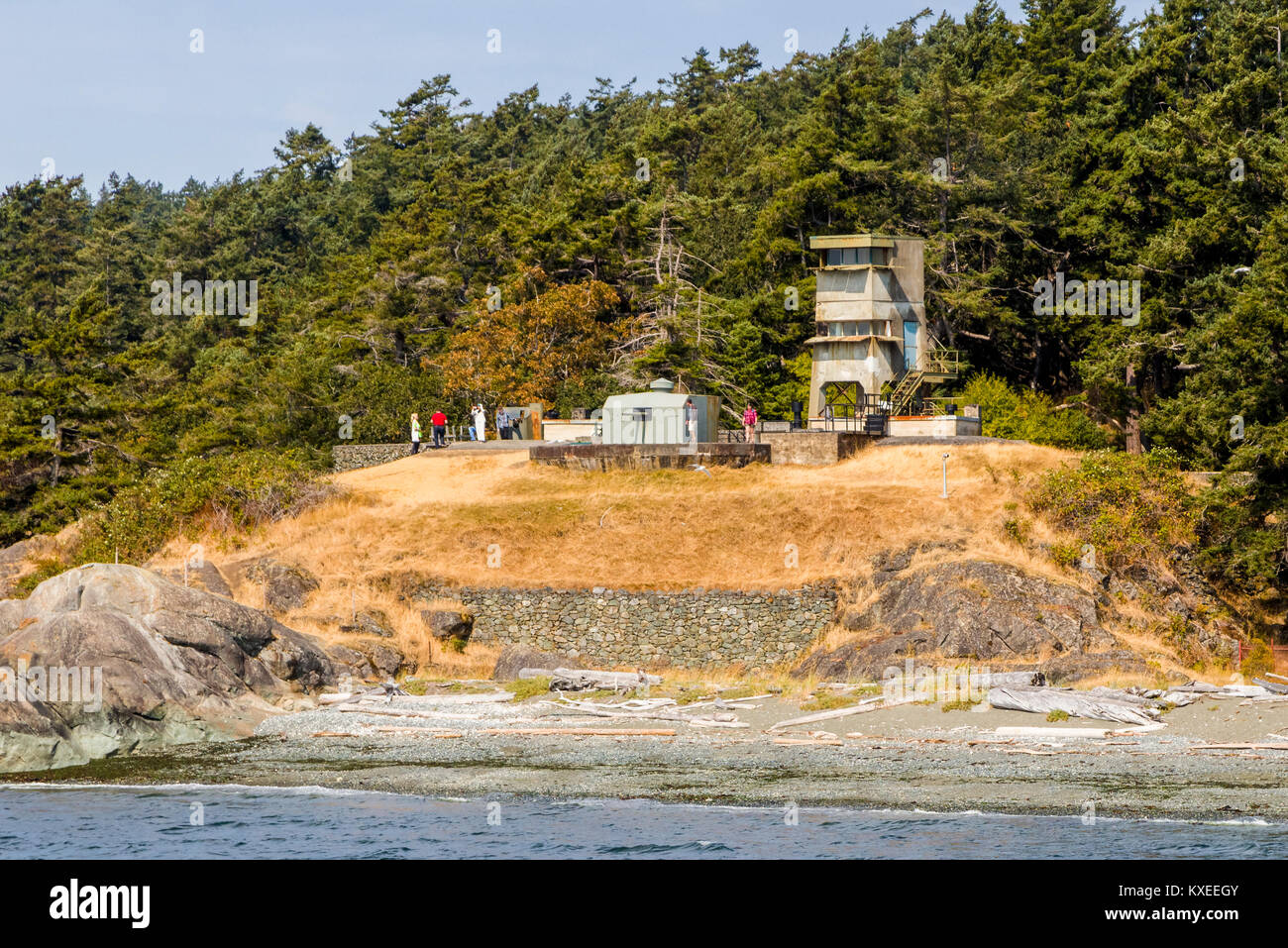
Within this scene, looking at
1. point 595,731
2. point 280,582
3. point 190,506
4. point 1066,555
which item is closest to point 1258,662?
point 1066,555

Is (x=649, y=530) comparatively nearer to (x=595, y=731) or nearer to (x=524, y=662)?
(x=524, y=662)

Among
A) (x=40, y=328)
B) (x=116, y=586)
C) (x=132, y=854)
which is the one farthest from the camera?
(x=40, y=328)

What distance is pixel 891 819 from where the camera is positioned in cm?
2273

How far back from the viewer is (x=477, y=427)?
56.9 metres

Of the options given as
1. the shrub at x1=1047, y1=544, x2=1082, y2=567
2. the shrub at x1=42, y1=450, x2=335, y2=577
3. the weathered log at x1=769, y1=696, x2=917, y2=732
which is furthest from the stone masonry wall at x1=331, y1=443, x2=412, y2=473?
the weathered log at x1=769, y1=696, x2=917, y2=732

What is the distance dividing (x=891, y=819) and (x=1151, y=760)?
6725 mm

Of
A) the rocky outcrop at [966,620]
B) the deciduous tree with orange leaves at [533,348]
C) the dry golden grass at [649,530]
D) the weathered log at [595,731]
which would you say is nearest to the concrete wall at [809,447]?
the dry golden grass at [649,530]

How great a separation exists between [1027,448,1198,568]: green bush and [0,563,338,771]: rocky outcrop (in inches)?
829

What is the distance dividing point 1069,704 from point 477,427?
31358 millimetres

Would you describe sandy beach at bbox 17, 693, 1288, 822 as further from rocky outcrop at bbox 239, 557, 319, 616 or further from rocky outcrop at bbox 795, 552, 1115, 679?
rocky outcrop at bbox 239, 557, 319, 616

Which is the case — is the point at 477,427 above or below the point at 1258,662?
above

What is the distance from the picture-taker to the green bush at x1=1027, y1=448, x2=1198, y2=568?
1570 inches

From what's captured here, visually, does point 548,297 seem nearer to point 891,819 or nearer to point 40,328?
point 40,328
